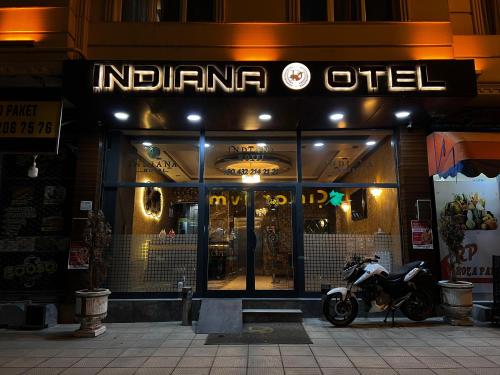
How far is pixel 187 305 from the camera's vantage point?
774cm

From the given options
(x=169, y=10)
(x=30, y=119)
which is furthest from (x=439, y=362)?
(x=169, y=10)

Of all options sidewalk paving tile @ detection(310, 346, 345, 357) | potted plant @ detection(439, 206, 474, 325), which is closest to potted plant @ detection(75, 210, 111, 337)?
sidewalk paving tile @ detection(310, 346, 345, 357)

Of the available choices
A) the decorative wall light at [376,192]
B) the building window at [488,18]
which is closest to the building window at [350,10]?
the building window at [488,18]

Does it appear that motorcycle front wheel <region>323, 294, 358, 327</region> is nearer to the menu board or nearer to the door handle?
the door handle

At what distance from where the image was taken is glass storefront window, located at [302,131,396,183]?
920cm

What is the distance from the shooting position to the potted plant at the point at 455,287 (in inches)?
291

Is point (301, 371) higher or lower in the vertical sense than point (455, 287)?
lower

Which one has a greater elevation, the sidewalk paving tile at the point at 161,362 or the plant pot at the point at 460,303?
the plant pot at the point at 460,303

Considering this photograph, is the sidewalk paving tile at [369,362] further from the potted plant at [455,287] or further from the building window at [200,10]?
the building window at [200,10]

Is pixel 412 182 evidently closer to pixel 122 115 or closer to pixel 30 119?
pixel 122 115

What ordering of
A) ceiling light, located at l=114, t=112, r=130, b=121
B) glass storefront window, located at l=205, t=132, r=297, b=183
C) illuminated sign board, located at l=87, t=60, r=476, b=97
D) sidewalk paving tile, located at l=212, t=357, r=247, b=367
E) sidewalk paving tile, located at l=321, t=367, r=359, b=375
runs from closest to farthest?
sidewalk paving tile, located at l=321, t=367, r=359, b=375, sidewalk paving tile, located at l=212, t=357, r=247, b=367, illuminated sign board, located at l=87, t=60, r=476, b=97, ceiling light, located at l=114, t=112, r=130, b=121, glass storefront window, located at l=205, t=132, r=297, b=183

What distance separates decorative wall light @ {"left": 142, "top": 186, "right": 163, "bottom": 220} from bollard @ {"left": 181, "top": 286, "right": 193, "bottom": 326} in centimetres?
199

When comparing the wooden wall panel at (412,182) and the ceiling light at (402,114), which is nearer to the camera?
the ceiling light at (402,114)

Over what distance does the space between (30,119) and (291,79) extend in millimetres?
5239
